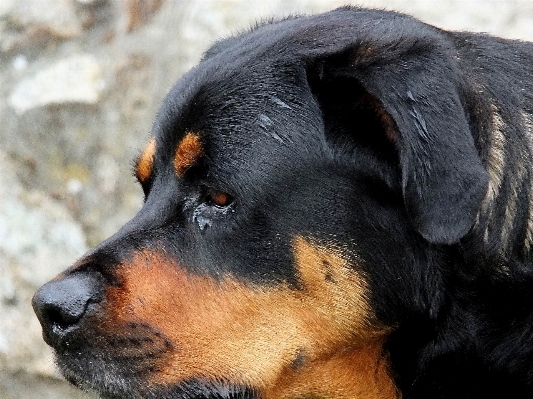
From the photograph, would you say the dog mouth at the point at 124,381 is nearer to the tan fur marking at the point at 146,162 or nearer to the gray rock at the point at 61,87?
the tan fur marking at the point at 146,162

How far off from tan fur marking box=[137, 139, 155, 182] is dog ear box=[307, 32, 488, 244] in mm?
842

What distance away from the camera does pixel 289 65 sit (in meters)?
2.60

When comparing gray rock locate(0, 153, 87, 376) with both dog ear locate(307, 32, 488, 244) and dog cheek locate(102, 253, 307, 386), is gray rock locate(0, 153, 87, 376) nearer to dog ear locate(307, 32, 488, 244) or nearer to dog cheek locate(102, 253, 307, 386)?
dog cheek locate(102, 253, 307, 386)

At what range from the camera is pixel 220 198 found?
254cm

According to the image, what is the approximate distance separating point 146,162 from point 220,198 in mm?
456

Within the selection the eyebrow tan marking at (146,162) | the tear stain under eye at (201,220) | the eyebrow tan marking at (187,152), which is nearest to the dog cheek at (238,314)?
the tear stain under eye at (201,220)

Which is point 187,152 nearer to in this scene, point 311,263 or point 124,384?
point 311,263

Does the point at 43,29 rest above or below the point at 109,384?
above

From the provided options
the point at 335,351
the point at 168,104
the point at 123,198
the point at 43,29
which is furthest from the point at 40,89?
the point at 335,351

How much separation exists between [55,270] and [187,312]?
2.50m

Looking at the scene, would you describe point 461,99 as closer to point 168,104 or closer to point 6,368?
point 168,104

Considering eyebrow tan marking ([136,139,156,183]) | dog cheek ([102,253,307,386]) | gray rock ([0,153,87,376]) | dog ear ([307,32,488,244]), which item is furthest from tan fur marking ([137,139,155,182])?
gray rock ([0,153,87,376])

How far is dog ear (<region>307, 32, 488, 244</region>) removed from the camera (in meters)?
2.21

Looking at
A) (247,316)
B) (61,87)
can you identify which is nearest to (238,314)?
(247,316)
